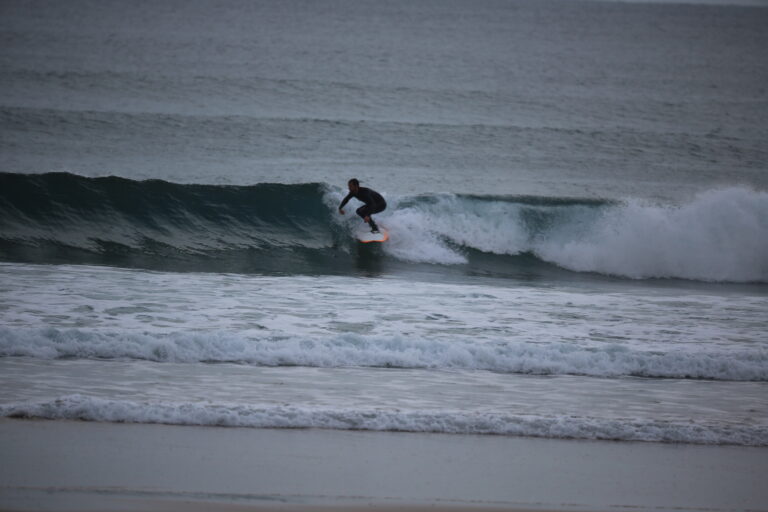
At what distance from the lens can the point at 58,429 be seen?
4863 mm

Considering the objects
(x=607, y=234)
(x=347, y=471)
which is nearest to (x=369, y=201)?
(x=607, y=234)

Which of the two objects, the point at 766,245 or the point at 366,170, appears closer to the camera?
the point at 766,245

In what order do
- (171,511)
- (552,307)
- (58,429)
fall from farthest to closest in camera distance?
(552,307) → (58,429) → (171,511)

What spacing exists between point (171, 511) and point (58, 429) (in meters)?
1.44

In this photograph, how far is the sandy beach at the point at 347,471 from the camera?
13.1ft

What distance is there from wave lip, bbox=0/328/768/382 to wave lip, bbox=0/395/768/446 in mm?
1533

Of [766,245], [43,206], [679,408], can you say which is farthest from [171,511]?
[766,245]

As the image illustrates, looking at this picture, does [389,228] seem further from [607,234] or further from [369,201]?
[607,234]

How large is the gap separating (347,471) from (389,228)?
11361 mm

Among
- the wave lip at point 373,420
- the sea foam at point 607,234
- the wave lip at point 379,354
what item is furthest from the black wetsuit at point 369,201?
the wave lip at point 373,420

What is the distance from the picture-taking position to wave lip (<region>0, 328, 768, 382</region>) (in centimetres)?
686

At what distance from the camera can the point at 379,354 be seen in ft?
23.3

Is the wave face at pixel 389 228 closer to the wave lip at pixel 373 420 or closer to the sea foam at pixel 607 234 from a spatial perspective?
the sea foam at pixel 607 234

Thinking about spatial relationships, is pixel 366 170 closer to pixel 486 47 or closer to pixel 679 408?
pixel 679 408
